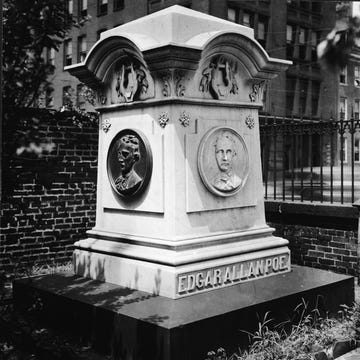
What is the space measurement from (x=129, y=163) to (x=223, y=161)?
995 millimetres

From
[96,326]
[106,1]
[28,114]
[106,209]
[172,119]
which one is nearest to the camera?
[28,114]

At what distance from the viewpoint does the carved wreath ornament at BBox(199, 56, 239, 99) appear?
5.55 metres

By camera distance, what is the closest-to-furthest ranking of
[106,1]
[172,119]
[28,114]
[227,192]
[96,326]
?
1. [28,114]
2. [96,326]
3. [172,119]
4. [227,192]
5. [106,1]

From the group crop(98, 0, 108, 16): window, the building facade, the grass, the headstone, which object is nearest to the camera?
the grass

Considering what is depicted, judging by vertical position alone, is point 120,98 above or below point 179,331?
above

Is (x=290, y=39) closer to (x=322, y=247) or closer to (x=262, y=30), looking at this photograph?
(x=262, y=30)

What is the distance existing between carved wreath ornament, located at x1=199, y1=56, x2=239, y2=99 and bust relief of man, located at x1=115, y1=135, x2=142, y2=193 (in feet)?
3.04

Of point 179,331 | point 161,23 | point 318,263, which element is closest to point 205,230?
point 179,331

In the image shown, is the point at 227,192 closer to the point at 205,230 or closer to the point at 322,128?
the point at 205,230

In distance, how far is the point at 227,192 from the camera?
18.7 ft

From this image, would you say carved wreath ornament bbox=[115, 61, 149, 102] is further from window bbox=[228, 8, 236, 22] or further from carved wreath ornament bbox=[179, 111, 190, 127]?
window bbox=[228, 8, 236, 22]

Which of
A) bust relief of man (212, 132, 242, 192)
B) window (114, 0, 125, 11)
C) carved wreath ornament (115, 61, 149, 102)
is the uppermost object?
window (114, 0, 125, 11)

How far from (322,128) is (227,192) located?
299cm

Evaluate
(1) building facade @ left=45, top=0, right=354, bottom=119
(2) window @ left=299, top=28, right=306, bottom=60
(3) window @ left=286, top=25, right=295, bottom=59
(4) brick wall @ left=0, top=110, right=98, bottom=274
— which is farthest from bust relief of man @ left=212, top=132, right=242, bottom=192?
(2) window @ left=299, top=28, right=306, bottom=60
